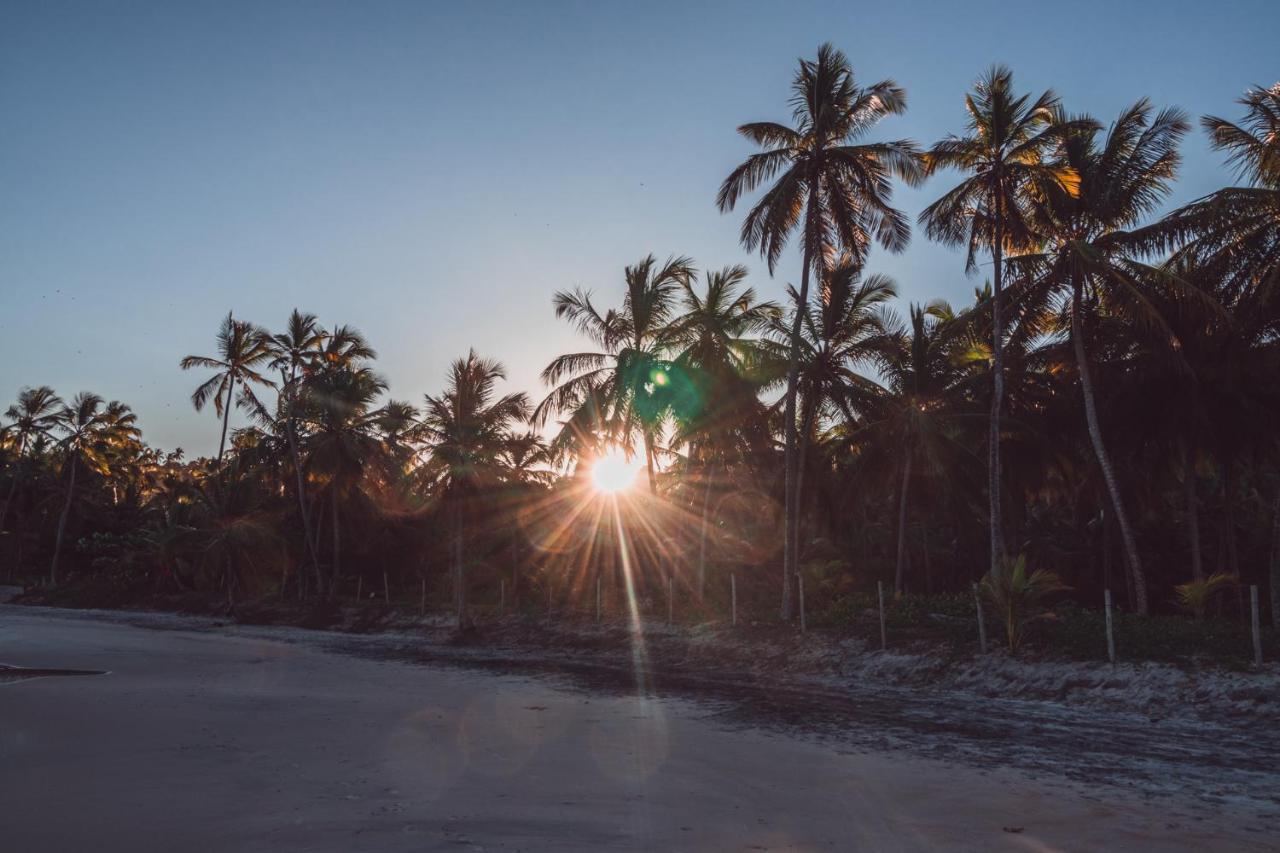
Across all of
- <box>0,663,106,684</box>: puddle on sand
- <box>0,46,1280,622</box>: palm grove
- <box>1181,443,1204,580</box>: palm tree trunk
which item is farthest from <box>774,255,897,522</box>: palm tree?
<box>0,663,106,684</box>: puddle on sand

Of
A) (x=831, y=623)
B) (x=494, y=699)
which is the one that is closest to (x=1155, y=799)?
(x=494, y=699)

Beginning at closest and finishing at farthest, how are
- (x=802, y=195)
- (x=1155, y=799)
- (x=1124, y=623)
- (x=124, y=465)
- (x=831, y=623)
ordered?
(x=1155, y=799)
(x=1124, y=623)
(x=831, y=623)
(x=802, y=195)
(x=124, y=465)

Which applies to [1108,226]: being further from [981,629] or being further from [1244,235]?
[981,629]

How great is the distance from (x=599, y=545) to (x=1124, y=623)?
17.6 metres

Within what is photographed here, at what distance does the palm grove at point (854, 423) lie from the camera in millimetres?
19359

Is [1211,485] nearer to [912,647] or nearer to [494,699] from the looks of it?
[912,647]

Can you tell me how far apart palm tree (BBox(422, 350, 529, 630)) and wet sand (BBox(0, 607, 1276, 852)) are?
1416 centimetres

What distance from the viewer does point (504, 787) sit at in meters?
6.81

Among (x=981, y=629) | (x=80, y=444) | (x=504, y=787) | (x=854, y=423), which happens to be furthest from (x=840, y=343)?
(x=80, y=444)

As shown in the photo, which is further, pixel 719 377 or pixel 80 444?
pixel 80 444

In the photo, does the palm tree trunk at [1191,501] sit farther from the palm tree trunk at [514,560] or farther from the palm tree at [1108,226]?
the palm tree trunk at [514,560]

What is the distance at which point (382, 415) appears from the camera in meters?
35.1

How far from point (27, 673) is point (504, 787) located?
1313 cm

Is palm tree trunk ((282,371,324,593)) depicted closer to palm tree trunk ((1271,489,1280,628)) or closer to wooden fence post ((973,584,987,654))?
wooden fence post ((973,584,987,654))
